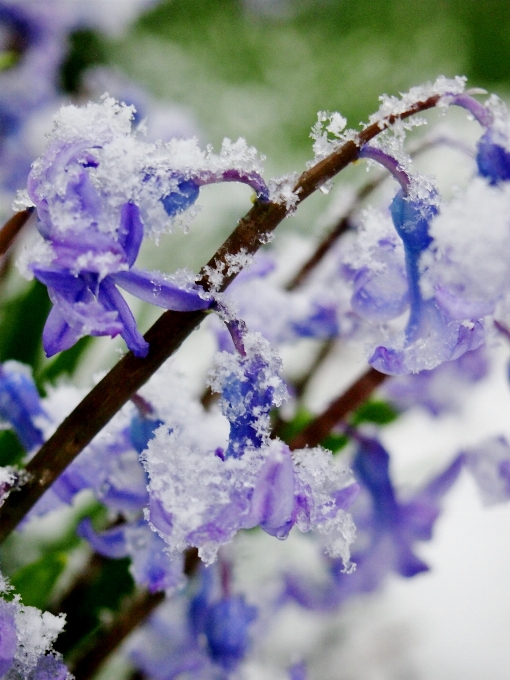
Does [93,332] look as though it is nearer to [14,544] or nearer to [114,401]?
[114,401]

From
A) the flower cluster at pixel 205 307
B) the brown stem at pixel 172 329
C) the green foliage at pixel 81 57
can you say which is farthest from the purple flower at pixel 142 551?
the green foliage at pixel 81 57

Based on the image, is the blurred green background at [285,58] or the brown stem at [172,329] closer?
the brown stem at [172,329]

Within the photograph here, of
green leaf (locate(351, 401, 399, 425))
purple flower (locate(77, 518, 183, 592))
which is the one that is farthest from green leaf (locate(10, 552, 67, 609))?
green leaf (locate(351, 401, 399, 425))

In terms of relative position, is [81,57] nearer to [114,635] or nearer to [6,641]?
[114,635]

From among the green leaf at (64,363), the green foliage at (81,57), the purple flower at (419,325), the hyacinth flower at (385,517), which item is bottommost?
the green leaf at (64,363)

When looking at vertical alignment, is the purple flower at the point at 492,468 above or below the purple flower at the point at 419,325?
above

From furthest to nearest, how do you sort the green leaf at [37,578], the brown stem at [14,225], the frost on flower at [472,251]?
the green leaf at [37,578], the brown stem at [14,225], the frost on flower at [472,251]

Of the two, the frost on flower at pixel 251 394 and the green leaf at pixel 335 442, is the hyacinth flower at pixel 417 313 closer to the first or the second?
the frost on flower at pixel 251 394
